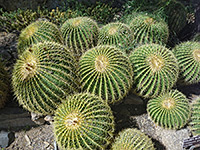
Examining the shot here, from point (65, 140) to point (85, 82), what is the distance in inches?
33.8

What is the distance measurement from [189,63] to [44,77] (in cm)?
249

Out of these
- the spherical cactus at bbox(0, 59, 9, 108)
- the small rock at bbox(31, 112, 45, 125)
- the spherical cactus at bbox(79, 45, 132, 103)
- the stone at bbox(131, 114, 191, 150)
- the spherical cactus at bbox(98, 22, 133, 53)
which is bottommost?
the stone at bbox(131, 114, 191, 150)

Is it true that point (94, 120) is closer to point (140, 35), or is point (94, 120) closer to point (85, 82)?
point (85, 82)

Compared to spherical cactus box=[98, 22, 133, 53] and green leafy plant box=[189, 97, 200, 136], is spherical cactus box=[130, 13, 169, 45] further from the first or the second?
green leafy plant box=[189, 97, 200, 136]

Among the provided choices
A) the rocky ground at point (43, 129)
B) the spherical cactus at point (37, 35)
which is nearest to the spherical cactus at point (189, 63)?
the rocky ground at point (43, 129)

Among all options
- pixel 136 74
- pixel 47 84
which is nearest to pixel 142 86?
pixel 136 74

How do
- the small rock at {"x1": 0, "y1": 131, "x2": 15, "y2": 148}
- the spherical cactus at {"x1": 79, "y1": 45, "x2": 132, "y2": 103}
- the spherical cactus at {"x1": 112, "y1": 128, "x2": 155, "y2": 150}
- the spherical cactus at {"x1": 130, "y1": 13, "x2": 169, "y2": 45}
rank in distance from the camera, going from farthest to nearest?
the spherical cactus at {"x1": 130, "y1": 13, "x2": 169, "y2": 45} < the small rock at {"x1": 0, "y1": 131, "x2": 15, "y2": 148} < the spherical cactus at {"x1": 79, "y1": 45, "x2": 132, "y2": 103} < the spherical cactus at {"x1": 112, "y1": 128, "x2": 155, "y2": 150}

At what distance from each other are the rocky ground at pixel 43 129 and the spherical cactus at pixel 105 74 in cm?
61

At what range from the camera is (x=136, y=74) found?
327 centimetres

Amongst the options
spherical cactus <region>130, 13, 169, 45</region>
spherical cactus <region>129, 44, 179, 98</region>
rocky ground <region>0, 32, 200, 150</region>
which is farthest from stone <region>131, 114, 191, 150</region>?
spherical cactus <region>130, 13, 169, 45</region>

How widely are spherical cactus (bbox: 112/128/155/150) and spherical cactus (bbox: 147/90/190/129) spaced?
58cm

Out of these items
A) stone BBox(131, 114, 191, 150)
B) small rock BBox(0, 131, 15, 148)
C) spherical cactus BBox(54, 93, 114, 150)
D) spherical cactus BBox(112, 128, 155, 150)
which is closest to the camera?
spherical cactus BBox(54, 93, 114, 150)

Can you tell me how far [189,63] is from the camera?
3613 mm

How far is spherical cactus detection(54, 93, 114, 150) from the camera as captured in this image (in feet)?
7.98
